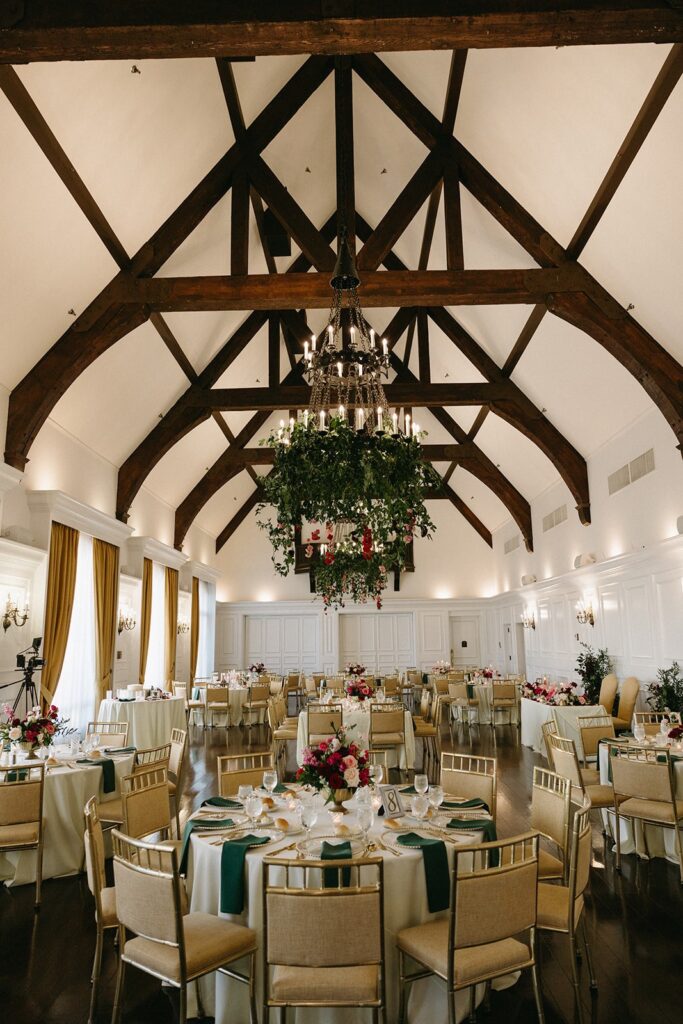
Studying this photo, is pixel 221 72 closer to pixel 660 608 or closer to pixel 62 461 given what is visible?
pixel 62 461

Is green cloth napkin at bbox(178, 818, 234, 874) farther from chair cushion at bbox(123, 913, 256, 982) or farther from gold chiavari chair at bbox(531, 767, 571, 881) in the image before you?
gold chiavari chair at bbox(531, 767, 571, 881)

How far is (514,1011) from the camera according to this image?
3.09 metres

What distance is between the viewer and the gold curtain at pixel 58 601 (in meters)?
7.93

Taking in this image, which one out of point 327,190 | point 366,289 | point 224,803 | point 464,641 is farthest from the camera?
point 464,641

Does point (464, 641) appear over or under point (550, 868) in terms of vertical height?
over

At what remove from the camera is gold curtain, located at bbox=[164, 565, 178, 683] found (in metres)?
13.2

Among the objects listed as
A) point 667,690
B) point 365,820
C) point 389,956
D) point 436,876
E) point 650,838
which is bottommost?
point 650,838

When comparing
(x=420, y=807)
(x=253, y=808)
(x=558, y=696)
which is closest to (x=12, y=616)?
(x=253, y=808)

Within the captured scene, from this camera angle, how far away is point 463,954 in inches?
107

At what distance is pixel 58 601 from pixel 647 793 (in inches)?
267

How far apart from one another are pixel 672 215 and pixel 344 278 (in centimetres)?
364

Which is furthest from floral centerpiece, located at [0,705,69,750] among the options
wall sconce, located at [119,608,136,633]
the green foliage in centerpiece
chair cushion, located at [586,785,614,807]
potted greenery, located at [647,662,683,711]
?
potted greenery, located at [647,662,683,711]

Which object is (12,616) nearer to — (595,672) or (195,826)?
(195,826)

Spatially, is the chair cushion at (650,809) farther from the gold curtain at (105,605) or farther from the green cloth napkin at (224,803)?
the gold curtain at (105,605)
